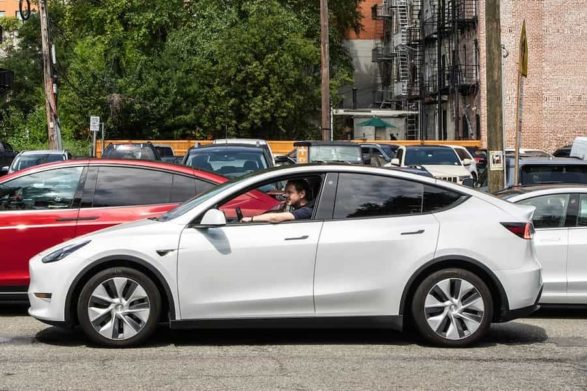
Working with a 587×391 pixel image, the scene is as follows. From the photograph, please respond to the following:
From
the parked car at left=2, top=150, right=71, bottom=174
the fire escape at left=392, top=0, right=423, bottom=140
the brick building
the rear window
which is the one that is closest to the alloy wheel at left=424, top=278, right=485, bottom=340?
the rear window

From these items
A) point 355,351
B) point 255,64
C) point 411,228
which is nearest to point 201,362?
point 355,351

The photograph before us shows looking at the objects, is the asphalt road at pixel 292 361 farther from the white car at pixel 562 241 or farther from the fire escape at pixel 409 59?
the fire escape at pixel 409 59

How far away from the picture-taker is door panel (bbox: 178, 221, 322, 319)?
26.9 ft

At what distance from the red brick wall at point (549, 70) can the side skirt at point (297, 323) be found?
40656mm

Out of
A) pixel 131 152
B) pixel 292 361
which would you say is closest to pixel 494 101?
pixel 292 361

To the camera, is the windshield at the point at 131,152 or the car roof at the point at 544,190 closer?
the car roof at the point at 544,190

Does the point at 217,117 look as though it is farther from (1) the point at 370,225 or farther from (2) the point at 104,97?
(1) the point at 370,225

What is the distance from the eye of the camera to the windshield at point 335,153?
23484mm

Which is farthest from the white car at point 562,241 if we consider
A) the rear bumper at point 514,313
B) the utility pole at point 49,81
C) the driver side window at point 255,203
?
the utility pole at point 49,81

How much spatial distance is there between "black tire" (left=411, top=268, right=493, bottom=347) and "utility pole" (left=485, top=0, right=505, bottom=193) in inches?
270

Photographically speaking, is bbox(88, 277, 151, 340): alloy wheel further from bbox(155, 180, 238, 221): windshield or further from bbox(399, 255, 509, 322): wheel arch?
bbox(399, 255, 509, 322): wheel arch

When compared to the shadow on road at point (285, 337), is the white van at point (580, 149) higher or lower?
higher

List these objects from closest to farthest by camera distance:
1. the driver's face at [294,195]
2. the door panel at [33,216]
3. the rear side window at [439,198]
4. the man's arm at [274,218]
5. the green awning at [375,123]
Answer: the man's arm at [274,218], the rear side window at [439,198], the driver's face at [294,195], the door panel at [33,216], the green awning at [375,123]

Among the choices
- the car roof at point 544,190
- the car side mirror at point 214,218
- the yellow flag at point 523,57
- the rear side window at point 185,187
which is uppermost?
the yellow flag at point 523,57
